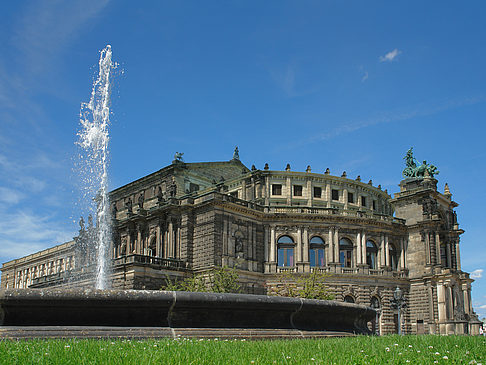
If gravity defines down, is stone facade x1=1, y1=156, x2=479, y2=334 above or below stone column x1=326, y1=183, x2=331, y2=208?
below

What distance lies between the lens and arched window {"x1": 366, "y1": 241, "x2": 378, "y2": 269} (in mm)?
57719

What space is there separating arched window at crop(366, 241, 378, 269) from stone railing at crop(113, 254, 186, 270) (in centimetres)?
2051

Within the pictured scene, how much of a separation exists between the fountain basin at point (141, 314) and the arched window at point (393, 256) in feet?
165

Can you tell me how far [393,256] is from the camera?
60.1m

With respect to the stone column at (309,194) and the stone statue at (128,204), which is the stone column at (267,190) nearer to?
the stone column at (309,194)

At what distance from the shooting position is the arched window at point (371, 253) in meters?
57.7

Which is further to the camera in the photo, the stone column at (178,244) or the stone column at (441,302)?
the stone column at (441,302)

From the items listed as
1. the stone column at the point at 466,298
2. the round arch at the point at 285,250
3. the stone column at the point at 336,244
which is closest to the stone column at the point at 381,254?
the stone column at the point at 336,244

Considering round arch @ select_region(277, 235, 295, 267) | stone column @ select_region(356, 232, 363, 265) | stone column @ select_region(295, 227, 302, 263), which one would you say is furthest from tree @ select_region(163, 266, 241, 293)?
stone column @ select_region(356, 232, 363, 265)

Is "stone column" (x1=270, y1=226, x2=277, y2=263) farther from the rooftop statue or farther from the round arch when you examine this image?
the rooftop statue

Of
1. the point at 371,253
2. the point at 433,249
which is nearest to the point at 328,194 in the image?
the point at 371,253

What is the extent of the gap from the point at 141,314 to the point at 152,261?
3751cm

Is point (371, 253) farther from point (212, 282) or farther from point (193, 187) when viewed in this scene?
point (193, 187)

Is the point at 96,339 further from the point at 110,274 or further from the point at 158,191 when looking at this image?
the point at 158,191
